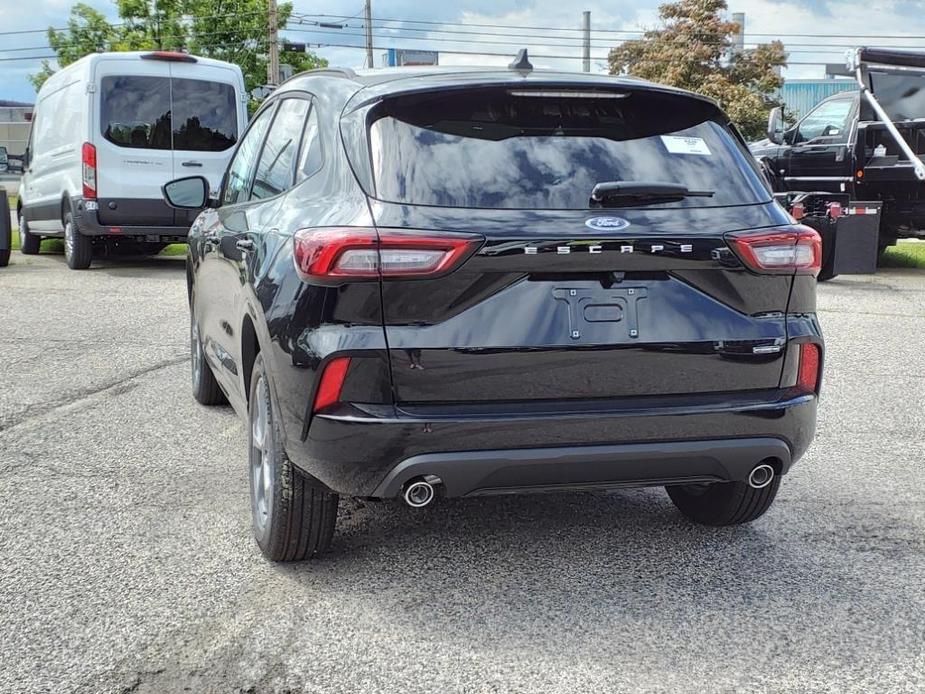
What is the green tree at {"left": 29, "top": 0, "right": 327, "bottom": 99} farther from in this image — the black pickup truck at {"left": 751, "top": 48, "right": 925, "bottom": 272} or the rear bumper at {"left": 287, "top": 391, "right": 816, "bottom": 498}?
the rear bumper at {"left": 287, "top": 391, "right": 816, "bottom": 498}

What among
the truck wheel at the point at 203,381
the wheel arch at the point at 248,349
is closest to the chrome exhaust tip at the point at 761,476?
the wheel arch at the point at 248,349

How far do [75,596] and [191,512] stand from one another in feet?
3.14

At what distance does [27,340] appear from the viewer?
9.05m

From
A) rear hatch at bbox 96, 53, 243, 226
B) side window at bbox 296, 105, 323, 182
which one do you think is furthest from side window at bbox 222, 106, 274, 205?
rear hatch at bbox 96, 53, 243, 226

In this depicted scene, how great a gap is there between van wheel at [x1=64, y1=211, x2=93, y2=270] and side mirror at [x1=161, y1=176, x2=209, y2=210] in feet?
29.4

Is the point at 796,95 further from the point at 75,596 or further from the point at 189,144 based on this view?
the point at 75,596

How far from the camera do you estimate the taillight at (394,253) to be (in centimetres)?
339

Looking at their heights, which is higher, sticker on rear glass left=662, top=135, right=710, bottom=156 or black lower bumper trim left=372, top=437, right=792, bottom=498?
sticker on rear glass left=662, top=135, right=710, bottom=156

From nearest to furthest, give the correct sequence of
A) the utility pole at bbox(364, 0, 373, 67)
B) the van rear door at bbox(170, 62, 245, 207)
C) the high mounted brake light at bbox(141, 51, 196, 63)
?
the high mounted brake light at bbox(141, 51, 196, 63), the van rear door at bbox(170, 62, 245, 207), the utility pole at bbox(364, 0, 373, 67)

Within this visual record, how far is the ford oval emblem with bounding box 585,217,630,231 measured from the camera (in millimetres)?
3525

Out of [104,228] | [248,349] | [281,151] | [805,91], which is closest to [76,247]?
[104,228]

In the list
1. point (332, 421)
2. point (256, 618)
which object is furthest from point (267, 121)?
point (256, 618)

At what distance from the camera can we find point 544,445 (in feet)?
11.4

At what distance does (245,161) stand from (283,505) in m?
2.13
